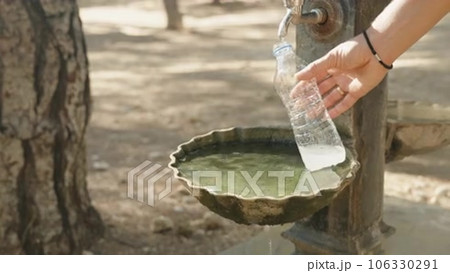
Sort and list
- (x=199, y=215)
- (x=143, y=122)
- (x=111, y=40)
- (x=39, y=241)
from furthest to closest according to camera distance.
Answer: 1. (x=111, y=40)
2. (x=143, y=122)
3. (x=199, y=215)
4. (x=39, y=241)

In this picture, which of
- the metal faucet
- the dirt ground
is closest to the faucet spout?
the metal faucet

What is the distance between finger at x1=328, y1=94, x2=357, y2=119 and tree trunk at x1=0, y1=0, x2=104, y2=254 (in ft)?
3.97

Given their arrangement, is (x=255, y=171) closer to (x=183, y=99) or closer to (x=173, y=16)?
(x=183, y=99)

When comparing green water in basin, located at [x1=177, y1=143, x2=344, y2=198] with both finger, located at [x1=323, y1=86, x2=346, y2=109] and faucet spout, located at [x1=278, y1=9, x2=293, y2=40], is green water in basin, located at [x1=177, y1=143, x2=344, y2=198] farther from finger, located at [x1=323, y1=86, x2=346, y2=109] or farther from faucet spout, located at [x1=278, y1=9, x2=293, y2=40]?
faucet spout, located at [x1=278, y1=9, x2=293, y2=40]

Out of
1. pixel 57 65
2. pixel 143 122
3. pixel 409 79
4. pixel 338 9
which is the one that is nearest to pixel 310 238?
pixel 338 9

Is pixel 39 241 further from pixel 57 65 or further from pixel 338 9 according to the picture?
pixel 338 9

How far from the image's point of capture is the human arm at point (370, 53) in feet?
5.18

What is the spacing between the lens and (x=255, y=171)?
1761 mm

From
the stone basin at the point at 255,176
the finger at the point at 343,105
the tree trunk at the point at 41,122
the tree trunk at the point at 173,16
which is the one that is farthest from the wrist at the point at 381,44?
the tree trunk at the point at 173,16

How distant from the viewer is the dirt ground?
10.1 feet

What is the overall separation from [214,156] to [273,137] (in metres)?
0.19

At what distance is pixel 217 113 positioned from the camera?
477 centimetres

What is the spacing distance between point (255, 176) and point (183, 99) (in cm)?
352

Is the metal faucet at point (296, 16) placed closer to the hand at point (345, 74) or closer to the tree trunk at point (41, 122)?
the hand at point (345, 74)
